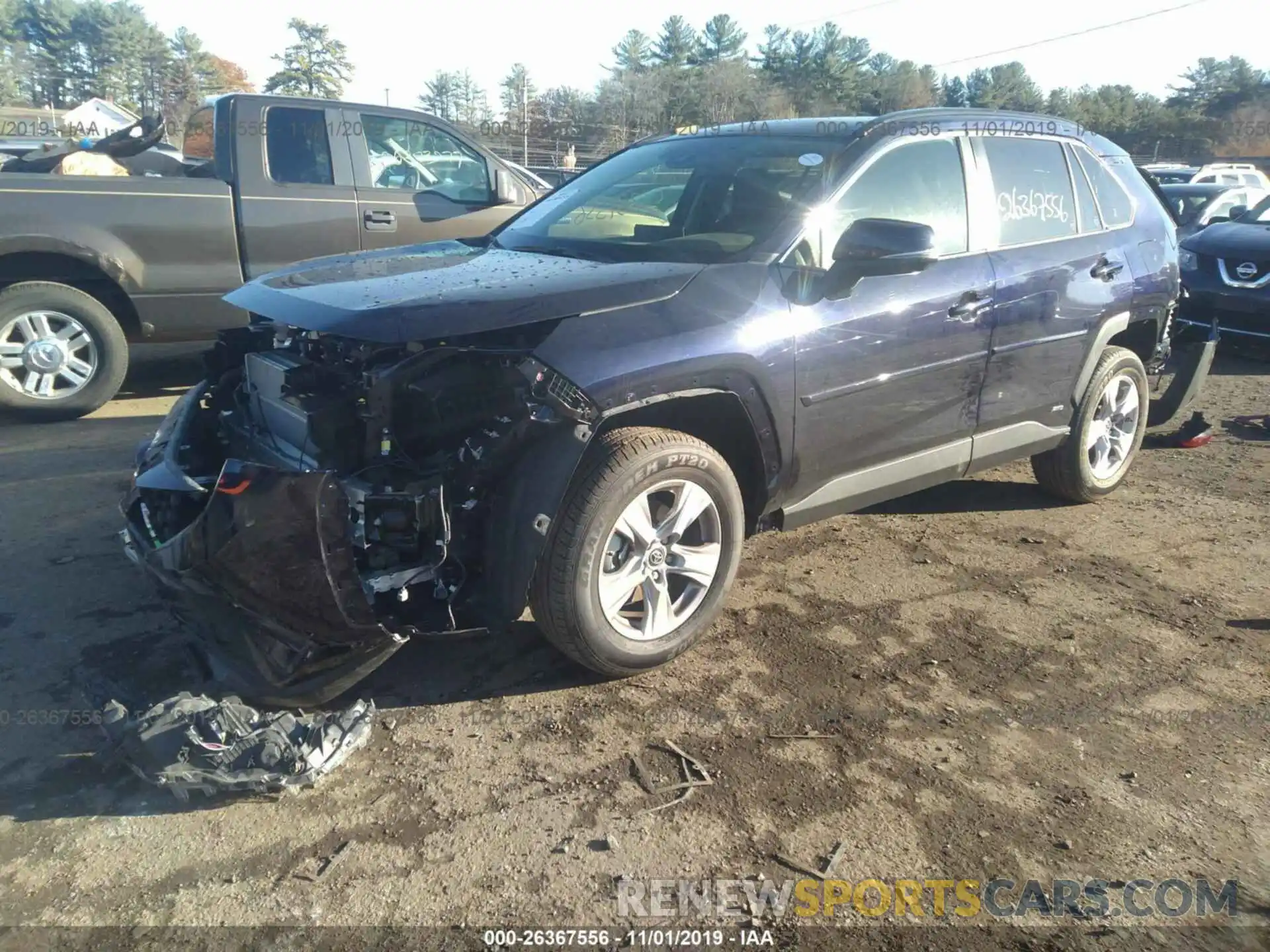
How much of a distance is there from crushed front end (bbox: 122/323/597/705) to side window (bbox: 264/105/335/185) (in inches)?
154

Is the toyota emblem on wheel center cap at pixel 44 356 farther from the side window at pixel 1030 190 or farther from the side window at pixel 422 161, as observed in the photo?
the side window at pixel 1030 190

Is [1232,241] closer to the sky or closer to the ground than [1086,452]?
closer to the sky

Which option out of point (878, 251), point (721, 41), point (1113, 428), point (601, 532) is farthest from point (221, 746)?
point (721, 41)

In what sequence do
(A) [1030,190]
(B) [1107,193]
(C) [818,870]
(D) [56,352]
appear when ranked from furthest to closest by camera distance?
(D) [56,352]
(B) [1107,193]
(A) [1030,190]
(C) [818,870]

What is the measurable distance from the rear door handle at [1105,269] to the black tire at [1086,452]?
0.39 metres

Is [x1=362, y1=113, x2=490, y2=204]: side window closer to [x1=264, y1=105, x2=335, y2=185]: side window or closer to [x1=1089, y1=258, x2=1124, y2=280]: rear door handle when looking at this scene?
[x1=264, y1=105, x2=335, y2=185]: side window

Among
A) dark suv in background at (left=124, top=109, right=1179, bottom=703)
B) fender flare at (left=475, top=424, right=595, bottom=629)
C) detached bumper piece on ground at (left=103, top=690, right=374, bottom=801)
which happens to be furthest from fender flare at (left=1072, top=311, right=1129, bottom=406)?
detached bumper piece on ground at (left=103, top=690, right=374, bottom=801)

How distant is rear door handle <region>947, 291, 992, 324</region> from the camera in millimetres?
3852

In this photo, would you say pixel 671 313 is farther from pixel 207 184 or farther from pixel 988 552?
pixel 207 184

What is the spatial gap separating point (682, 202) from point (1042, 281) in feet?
5.48

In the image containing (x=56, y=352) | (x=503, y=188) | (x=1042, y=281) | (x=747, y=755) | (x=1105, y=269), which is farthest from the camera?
(x=503, y=188)

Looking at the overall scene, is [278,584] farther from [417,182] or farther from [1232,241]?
[1232,241]

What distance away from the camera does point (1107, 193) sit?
484cm

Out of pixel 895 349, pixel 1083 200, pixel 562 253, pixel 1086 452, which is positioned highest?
pixel 1083 200
